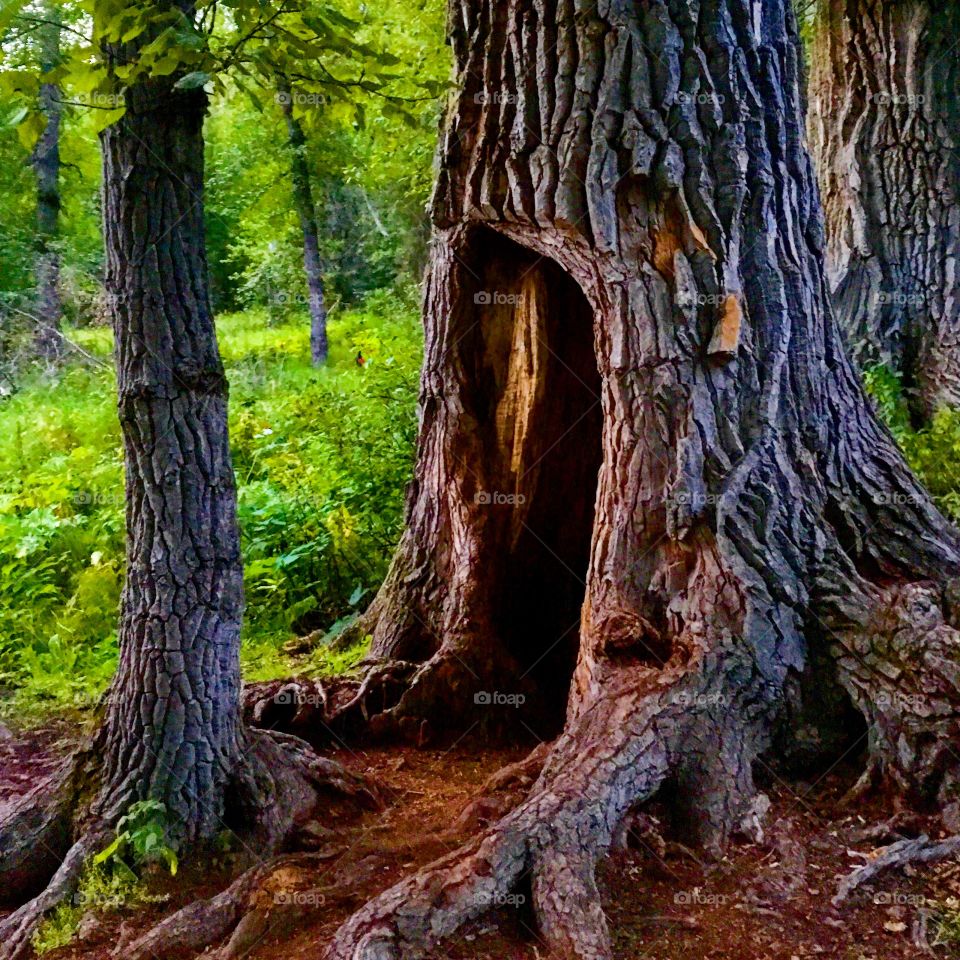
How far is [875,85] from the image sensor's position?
23.9 ft

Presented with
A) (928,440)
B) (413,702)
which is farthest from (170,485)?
(928,440)

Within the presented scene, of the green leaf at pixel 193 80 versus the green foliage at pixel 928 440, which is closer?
the green leaf at pixel 193 80

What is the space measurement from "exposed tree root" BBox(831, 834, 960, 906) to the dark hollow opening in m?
2.13

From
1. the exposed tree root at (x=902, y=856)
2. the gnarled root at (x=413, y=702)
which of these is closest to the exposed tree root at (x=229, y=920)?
the gnarled root at (x=413, y=702)

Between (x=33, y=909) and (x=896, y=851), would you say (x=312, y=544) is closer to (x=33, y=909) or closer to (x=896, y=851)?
(x=33, y=909)

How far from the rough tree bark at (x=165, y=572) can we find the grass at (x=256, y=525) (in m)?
2.15

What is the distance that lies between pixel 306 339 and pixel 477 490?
14.6 meters

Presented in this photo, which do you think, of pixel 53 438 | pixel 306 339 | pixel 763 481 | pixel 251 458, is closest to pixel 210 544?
pixel 763 481

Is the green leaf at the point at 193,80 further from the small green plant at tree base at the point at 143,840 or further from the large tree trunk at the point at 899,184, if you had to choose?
the large tree trunk at the point at 899,184

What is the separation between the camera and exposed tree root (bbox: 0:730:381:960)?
3387 millimetres

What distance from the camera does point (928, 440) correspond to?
6715mm

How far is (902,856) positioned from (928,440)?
4265 mm

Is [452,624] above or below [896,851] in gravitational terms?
above

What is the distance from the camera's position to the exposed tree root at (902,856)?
3.18m
